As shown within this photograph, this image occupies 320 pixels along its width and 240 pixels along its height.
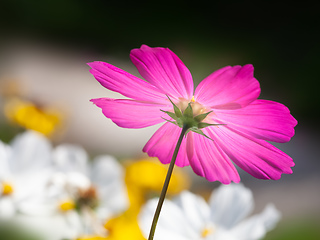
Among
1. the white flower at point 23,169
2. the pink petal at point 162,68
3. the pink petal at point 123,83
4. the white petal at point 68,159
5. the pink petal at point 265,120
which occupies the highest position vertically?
the white petal at point 68,159

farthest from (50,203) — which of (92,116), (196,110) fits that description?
(92,116)

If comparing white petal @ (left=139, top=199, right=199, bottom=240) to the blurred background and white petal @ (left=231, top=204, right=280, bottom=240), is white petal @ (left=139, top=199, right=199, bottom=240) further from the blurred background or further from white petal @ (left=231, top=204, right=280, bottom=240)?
the blurred background

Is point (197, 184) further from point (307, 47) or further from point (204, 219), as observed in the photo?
point (307, 47)

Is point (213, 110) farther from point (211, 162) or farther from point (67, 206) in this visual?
point (67, 206)

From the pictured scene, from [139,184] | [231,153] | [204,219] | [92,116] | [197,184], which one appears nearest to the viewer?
[231,153]

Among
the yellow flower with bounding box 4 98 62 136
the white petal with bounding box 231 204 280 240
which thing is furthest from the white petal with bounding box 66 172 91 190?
the yellow flower with bounding box 4 98 62 136

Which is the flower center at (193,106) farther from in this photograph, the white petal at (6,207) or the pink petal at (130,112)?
the white petal at (6,207)

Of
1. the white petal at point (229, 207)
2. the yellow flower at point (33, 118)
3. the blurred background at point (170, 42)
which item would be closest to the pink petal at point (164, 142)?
the white petal at point (229, 207)
